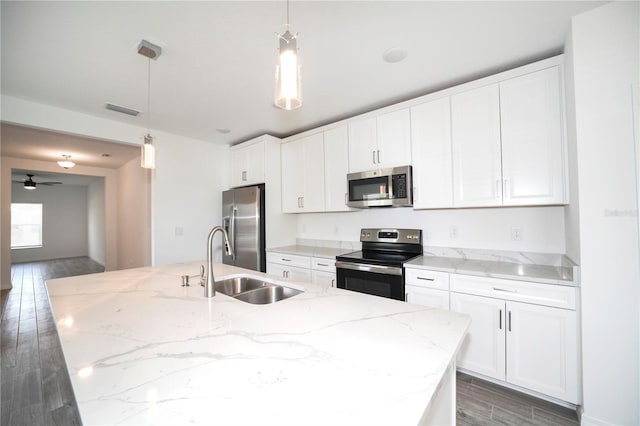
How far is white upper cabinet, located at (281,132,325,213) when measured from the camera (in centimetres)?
325

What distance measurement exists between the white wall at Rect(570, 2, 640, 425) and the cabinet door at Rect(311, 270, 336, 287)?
73.7 inches

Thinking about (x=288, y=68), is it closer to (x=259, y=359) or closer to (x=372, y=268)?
(x=259, y=359)

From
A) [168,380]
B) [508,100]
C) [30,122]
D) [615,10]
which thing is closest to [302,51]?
[508,100]

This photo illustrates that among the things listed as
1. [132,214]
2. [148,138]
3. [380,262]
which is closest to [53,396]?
[148,138]

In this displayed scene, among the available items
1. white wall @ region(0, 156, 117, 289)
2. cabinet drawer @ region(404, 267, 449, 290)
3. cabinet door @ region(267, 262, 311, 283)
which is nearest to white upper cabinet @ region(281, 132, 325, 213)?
cabinet door @ region(267, 262, 311, 283)

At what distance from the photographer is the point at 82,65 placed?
6.50 ft

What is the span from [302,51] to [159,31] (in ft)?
2.95

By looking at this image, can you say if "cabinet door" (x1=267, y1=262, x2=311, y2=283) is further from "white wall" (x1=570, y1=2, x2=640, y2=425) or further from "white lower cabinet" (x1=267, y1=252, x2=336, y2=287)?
"white wall" (x1=570, y1=2, x2=640, y2=425)

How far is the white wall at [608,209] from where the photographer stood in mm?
1428

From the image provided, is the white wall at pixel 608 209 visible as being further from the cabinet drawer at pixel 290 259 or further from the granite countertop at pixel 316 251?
the cabinet drawer at pixel 290 259

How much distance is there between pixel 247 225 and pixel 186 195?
3.42 feet

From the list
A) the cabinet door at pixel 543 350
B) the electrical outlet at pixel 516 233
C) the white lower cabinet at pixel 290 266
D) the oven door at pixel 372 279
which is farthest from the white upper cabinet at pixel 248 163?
the cabinet door at pixel 543 350

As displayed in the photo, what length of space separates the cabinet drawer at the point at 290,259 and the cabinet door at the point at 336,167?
2.15 ft

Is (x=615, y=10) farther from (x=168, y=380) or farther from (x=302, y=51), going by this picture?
(x=168, y=380)
